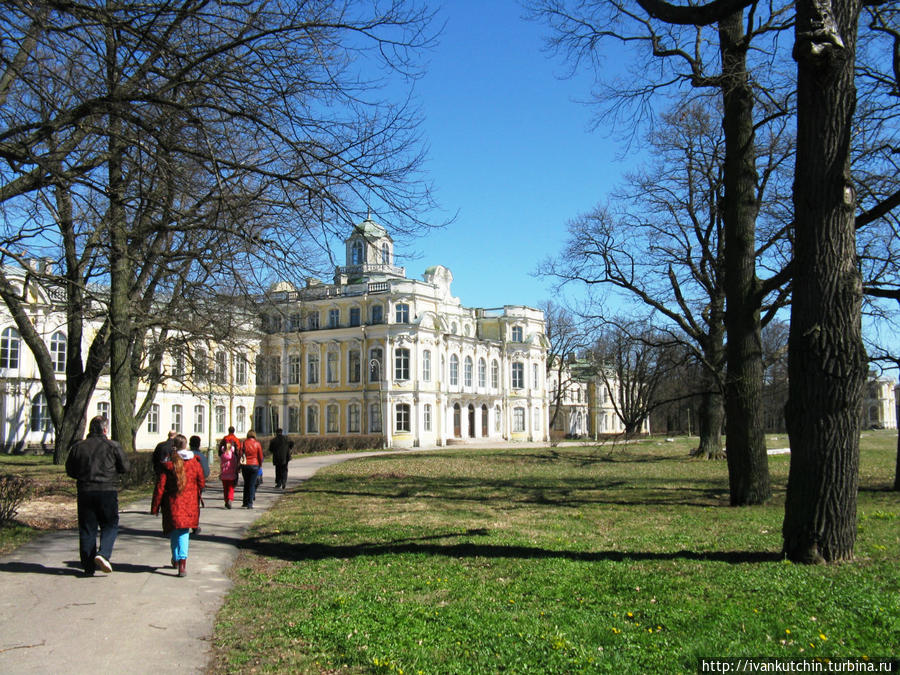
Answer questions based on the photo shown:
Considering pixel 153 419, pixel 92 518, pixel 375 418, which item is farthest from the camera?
pixel 375 418

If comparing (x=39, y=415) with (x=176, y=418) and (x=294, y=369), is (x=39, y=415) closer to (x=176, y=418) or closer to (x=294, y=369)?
(x=176, y=418)

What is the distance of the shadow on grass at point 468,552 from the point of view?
338 inches

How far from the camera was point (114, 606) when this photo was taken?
22.9 feet

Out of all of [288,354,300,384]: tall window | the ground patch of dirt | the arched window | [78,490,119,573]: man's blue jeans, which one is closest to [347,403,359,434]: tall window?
[288,354,300,384]: tall window

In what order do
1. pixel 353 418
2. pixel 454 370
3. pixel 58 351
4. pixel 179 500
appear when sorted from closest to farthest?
1. pixel 179 500
2. pixel 58 351
3. pixel 353 418
4. pixel 454 370

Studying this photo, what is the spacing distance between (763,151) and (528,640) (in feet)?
52.0

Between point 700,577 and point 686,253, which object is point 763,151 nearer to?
point 686,253

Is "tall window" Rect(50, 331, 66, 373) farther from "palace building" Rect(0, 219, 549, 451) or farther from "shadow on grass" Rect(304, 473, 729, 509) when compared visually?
"shadow on grass" Rect(304, 473, 729, 509)

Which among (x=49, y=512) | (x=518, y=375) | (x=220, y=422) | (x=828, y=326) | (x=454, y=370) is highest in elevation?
(x=454, y=370)

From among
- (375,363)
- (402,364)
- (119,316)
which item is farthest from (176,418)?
(119,316)

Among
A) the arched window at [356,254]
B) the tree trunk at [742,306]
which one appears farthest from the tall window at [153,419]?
the tree trunk at [742,306]

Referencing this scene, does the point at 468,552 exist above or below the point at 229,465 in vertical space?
below

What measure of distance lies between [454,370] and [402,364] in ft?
19.3

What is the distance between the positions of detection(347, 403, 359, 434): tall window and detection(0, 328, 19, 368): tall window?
21.3m
